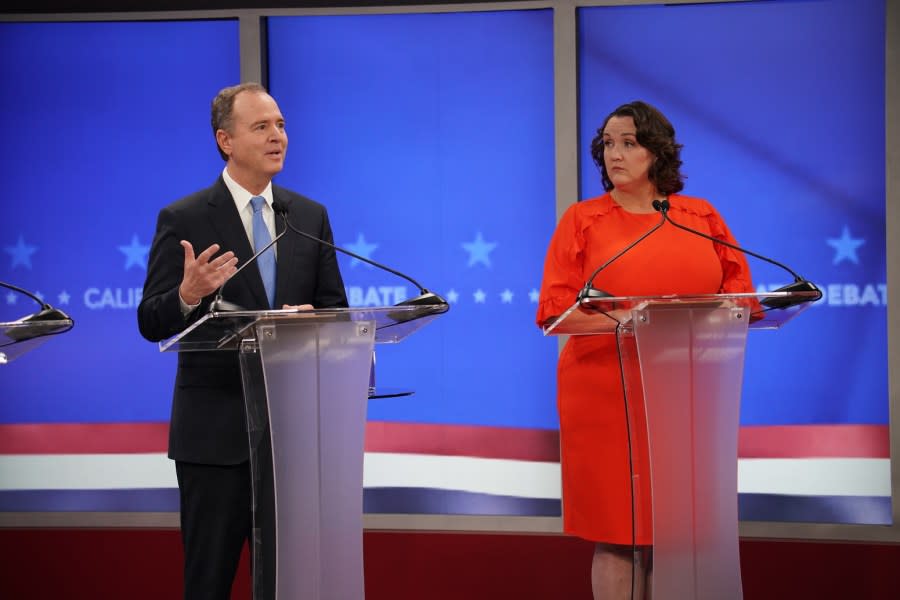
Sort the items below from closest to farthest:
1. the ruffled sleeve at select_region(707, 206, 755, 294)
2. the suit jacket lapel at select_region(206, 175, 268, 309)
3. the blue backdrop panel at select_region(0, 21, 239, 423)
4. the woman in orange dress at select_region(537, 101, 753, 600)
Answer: the suit jacket lapel at select_region(206, 175, 268, 309), the woman in orange dress at select_region(537, 101, 753, 600), the ruffled sleeve at select_region(707, 206, 755, 294), the blue backdrop panel at select_region(0, 21, 239, 423)

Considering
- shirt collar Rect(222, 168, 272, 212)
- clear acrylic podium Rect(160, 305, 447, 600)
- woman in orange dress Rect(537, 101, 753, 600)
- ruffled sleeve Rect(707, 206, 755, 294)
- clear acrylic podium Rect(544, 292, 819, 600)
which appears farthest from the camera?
ruffled sleeve Rect(707, 206, 755, 294)

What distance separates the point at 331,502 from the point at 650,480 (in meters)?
0.67

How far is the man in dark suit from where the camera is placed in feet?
7.26

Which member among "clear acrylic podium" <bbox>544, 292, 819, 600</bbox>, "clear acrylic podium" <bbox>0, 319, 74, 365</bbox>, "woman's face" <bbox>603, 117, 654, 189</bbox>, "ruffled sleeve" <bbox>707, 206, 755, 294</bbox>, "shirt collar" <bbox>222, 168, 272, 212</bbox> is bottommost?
"clear acrylic podium" <bbox>544, 292, 819, 600</bbox>

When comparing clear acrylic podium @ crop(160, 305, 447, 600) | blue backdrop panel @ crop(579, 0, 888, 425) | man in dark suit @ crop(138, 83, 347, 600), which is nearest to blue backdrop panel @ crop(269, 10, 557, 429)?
blue backdrop panel @ crop(579, 0, 888, 425)

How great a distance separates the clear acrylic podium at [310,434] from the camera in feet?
6.27

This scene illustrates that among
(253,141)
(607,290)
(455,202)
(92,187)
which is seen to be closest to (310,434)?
(253,141)

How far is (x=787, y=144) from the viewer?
3932mm

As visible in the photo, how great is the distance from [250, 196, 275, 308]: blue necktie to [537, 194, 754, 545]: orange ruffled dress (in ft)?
2.52

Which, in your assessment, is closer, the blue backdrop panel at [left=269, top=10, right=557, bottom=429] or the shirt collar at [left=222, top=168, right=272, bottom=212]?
the shirt collar at [left=222, top=168, right=272, bottom=212]

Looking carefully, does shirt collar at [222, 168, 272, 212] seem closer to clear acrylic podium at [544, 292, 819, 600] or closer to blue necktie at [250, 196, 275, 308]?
blue necktie at [250, 196, 275, 308]

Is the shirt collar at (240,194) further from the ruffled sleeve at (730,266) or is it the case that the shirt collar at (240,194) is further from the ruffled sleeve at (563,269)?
the ruffled sleeve at (730,266)

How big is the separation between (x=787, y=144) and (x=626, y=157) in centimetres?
138

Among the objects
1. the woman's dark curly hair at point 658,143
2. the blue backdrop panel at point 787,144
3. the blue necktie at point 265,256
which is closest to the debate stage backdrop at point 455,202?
the blue backdrop panel at point 787,144
